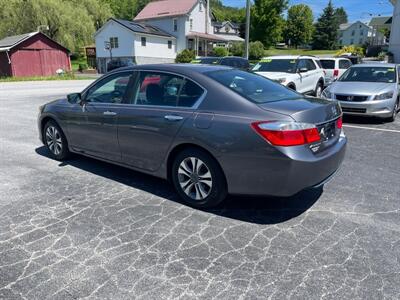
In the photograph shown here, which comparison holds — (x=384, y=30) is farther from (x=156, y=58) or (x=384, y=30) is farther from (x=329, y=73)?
(x=329, y=73)

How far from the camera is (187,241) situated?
3.30m

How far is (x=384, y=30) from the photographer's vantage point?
8950 centimetres

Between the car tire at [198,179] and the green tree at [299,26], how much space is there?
83288mm

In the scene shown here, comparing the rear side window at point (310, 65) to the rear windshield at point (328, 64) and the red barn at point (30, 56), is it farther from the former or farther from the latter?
the red barn at point (30, 56)

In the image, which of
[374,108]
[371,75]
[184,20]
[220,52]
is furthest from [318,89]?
[220,52]

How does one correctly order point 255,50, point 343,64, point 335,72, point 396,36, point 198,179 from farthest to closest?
1. point 255,50
2. point 396,36
3. point 343,64
4. point 335,72
5. point 198,179

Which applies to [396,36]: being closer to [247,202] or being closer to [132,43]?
[132,43]

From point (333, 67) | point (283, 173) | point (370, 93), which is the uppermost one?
point (333, 67)

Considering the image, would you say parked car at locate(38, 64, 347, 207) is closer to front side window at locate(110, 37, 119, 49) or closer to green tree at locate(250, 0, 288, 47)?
front side window at locate(110, 37, 119, 49)

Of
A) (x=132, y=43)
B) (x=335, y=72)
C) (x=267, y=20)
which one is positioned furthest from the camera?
(x=267, y=20)

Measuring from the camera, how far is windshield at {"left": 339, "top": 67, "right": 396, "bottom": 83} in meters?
9.75

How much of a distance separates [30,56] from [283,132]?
3565 centimetres

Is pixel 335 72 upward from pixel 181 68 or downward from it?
downward

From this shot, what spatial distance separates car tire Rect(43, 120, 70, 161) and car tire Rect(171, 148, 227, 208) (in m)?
2.37
